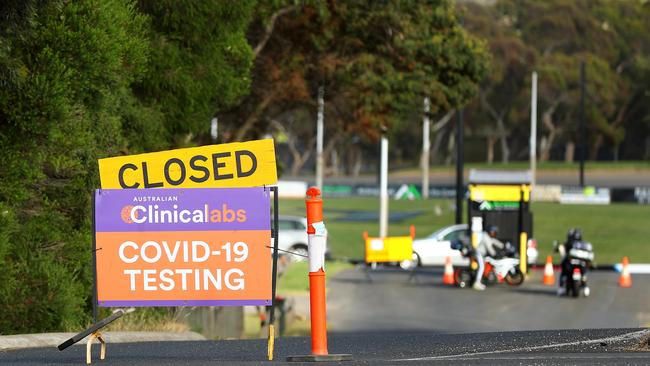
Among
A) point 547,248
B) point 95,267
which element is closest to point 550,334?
point 95,267

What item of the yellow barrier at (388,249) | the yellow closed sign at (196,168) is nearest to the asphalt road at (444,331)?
the yellow barrier at (388,249)

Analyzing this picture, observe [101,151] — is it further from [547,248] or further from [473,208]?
[547,248]

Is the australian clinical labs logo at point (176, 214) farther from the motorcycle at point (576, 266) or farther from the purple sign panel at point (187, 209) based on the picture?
the motorcycle at point (576, 266)

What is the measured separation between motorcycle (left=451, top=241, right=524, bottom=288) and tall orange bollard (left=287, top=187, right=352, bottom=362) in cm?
2203

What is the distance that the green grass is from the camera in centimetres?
4909

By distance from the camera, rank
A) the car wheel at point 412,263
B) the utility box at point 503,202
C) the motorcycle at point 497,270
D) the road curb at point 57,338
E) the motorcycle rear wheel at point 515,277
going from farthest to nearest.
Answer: the car wheel at point 412,263 → the utility box at point 503,202 → the motorcycle rear wheel at point 515,277 → the motorcycle at point 497,270 → the road curb at point 57,338

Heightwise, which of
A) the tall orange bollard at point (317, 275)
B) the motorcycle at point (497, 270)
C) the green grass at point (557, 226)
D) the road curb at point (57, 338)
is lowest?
the green grass at point (557, 226)

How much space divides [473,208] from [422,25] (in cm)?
737

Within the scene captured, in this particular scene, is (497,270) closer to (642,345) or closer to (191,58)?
(191,58)

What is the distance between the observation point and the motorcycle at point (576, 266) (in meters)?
29.1

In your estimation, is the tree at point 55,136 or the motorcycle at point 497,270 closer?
the tree at point 55,136

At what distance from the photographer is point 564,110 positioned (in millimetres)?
110312

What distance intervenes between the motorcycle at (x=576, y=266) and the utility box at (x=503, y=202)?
18.6 ft

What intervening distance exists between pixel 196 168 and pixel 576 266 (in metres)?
19.7
